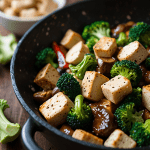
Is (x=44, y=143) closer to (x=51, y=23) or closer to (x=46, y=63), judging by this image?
(x=46, y=63)

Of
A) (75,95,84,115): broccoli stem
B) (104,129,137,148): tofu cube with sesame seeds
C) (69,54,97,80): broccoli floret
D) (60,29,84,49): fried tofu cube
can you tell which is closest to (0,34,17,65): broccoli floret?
(60,29,84,49): fried tofu cube

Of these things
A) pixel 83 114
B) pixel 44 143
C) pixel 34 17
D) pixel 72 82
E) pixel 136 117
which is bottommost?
pixel 44 143

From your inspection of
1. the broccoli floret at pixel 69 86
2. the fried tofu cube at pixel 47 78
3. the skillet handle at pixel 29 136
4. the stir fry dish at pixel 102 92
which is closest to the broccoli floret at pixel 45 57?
the stir fry dish at pixel 102 92

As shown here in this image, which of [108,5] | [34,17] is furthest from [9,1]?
[108,5]

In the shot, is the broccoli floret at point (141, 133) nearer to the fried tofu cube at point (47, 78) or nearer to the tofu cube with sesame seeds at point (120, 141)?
the tofu cube with sesame seeds at point (120, 141)

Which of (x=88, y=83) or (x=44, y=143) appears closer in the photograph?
(x=88, y=83)

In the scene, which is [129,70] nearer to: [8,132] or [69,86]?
[69,86]

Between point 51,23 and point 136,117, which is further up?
point 51,23

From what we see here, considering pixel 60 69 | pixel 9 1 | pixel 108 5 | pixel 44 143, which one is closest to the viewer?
pixel 44 143

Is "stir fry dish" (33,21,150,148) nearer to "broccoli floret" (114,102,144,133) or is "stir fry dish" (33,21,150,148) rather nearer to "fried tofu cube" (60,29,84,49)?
"broccoli floret" (114,102,144,133)
